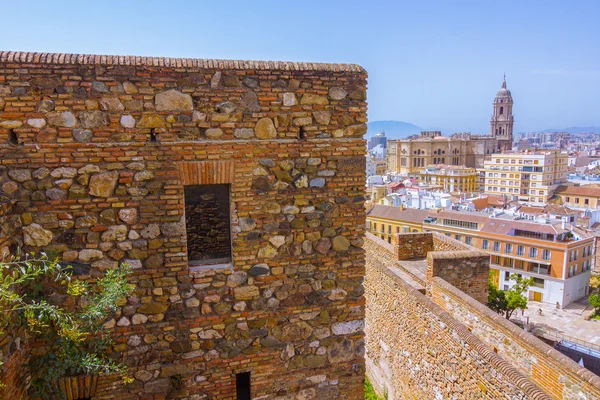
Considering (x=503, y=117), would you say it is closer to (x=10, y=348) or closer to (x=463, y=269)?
(x=463, y=269)

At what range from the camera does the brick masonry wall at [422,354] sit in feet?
23.3

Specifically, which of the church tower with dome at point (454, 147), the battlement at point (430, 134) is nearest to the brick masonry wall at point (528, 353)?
the church tower with dome at point (454, 147)

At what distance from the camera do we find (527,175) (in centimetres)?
8569

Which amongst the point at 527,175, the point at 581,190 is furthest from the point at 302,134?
the point at 527,175

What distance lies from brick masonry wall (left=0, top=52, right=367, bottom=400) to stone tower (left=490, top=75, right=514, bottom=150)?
156m

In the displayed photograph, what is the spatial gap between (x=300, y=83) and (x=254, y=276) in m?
2.20

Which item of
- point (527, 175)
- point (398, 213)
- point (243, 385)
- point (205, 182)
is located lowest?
point (398, 213)

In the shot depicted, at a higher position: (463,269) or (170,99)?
(170,99)

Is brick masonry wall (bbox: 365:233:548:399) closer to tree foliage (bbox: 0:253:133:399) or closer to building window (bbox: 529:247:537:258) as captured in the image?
tree foliage (bbox: 0:253:133:399)

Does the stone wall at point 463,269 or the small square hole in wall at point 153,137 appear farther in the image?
the stone wall at point 463,269

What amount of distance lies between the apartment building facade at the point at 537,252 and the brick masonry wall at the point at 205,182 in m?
41.7

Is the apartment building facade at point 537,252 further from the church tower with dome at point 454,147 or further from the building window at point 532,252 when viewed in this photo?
the church tower with dome at point 454,147

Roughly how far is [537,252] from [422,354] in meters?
37.8

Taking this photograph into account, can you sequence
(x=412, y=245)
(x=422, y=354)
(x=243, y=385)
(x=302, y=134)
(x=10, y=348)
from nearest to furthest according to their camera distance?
1. (x=10, y=348)
2. (x=302, y=134)
3. (x=243, y=385)
4. (x=422, y=354)
5. (x=412, y=245)
